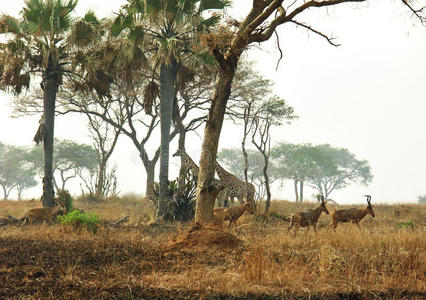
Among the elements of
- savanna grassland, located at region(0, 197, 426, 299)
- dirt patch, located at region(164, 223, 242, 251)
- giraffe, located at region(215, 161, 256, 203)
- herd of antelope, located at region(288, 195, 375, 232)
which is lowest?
savanna grassland, located at region(0, 197, 426, 299)

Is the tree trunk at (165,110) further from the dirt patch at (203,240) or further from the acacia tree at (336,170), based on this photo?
the acacia tree at (336,170)

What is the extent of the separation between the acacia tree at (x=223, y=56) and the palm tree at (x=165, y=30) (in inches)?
204

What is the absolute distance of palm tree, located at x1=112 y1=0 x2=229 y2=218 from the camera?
15707mm

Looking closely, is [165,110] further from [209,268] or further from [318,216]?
[209,268]

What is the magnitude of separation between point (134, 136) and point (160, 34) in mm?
12304

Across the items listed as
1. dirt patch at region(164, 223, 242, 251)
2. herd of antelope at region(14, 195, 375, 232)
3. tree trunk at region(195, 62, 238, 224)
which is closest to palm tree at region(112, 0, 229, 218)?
herd of antelope at region(14, 195, 375, 232)

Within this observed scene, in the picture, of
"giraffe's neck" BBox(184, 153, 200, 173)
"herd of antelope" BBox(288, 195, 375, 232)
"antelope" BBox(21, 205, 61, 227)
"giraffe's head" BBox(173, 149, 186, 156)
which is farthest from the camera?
"giraffe's head" BBox(173, 149, 186, 156)

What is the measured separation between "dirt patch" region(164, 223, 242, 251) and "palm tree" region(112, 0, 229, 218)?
7.54 metres

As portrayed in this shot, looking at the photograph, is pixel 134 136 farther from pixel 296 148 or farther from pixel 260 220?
pixel 296 148

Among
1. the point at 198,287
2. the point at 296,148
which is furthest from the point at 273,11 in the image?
the point at 296,148

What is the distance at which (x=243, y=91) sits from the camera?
2797cm

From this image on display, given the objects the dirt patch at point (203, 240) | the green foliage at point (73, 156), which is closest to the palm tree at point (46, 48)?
the dirt patch at point (203, 240)

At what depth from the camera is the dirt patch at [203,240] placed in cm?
844

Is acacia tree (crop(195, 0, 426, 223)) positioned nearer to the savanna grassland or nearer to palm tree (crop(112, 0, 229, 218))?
the savanna grassland
